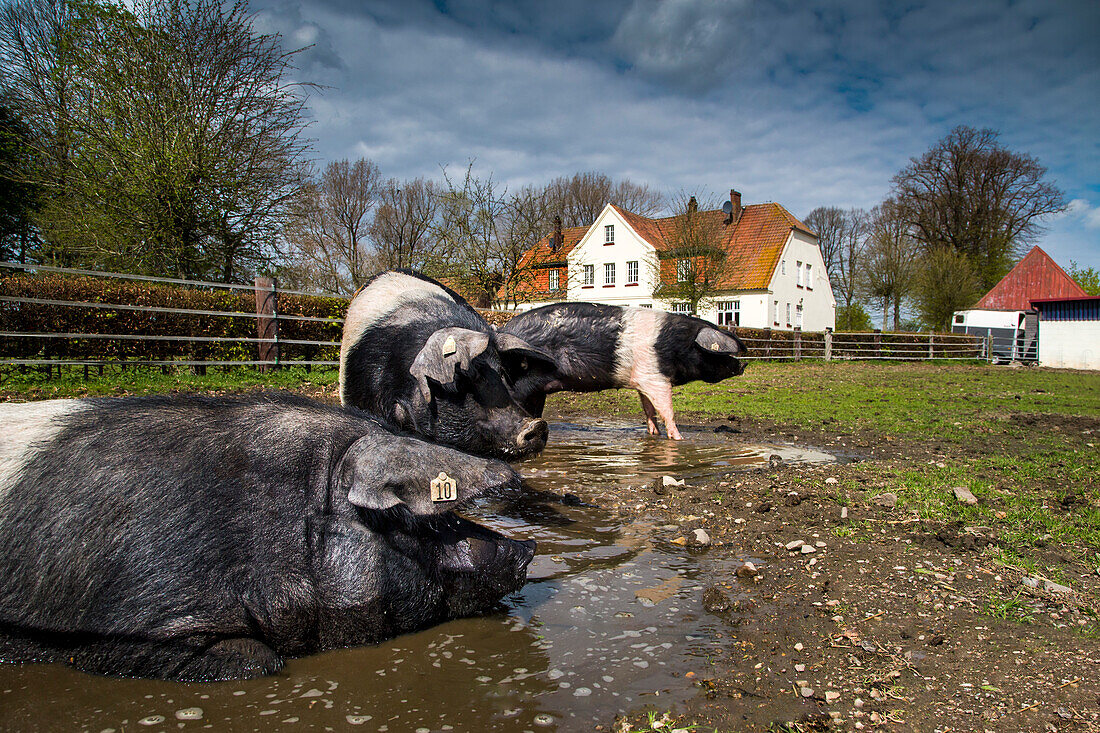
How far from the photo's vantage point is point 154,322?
34.0ft

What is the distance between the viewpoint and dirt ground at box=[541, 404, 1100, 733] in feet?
6.21

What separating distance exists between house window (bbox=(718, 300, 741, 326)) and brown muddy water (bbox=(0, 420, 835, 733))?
36043 mm

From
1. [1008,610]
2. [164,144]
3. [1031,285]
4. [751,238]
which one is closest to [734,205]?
[751,238]

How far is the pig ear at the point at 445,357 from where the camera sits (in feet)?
13.2

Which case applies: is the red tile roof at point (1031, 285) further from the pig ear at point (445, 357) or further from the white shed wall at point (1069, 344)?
the pig ear at point (445, 357)

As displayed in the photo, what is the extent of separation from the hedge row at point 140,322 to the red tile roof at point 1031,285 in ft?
132

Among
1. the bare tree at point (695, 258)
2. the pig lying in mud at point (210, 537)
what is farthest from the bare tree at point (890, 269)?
the pig lying in mud at point (210, 537)

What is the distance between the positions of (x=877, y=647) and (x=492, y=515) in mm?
2471

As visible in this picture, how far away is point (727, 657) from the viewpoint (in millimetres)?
2287

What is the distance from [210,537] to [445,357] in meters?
2.07

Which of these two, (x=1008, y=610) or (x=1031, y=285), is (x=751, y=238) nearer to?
(x=1031, y=285)

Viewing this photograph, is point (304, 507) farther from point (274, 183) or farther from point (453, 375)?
point (274, 183)

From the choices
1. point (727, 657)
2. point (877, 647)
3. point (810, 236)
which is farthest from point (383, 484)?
point (810, 236)

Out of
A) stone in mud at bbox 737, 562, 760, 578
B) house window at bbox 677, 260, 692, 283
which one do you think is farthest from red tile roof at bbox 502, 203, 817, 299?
stone in mud at bbox 737, 562, 760, 578
